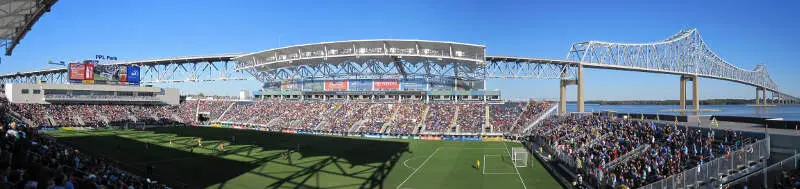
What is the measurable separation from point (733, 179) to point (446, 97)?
165 feet

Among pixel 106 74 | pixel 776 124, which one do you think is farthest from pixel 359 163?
pixel 106 74

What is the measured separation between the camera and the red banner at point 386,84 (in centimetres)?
6631

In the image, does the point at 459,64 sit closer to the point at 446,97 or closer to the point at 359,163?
the point at 446,97

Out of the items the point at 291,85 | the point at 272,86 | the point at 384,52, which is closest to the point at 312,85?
the point at 291,85

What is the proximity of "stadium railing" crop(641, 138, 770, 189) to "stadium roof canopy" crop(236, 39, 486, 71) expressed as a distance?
3600 cm

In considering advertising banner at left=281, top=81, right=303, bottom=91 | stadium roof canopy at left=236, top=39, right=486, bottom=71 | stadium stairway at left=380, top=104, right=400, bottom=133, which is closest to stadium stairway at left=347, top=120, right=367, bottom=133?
stadium stairway at left=380, top=104, right=400, bottom=133

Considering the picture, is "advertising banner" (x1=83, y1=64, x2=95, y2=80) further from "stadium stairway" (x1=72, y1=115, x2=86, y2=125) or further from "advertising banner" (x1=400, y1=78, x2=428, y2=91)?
"advertising banner" (x1=400, y1=78, x2=428, y2=91)

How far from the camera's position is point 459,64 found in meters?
57.2

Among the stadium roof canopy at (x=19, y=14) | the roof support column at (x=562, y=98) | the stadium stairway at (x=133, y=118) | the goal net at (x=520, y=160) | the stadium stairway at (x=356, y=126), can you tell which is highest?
the stadium roof canopy at (x=19, y=14)

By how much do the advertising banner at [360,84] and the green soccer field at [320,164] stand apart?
25.1 metres

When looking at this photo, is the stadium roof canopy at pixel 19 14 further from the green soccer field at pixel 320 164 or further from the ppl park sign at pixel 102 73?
the ppl park sign at pixel 102 73

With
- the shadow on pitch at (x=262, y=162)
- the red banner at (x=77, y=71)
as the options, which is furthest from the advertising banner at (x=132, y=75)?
the shadow on pitch at (x=262, y=162)

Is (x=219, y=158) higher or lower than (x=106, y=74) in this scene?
lower

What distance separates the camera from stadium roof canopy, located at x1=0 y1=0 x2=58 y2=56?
1518 cm
